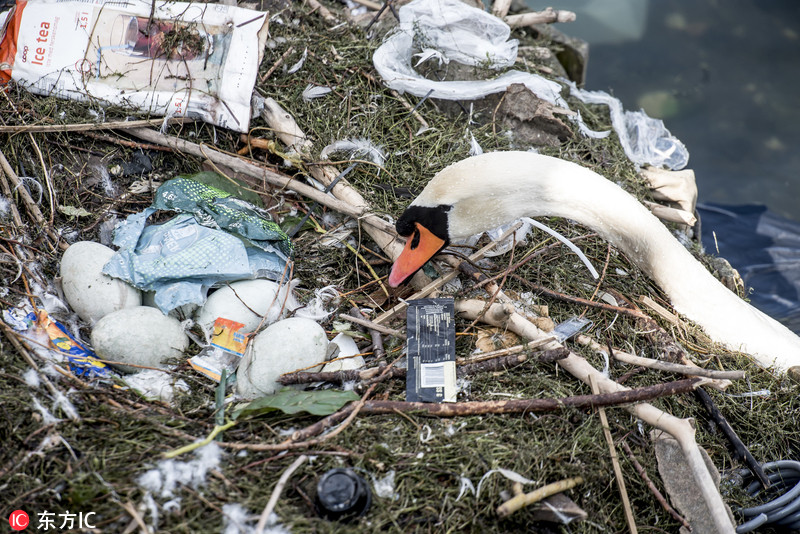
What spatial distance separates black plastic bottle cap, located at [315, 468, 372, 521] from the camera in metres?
1.51

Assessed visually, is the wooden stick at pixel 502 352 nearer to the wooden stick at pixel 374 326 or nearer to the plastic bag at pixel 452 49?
the wooden stick at pixel 374 326

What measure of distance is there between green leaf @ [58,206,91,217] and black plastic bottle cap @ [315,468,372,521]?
1581mm

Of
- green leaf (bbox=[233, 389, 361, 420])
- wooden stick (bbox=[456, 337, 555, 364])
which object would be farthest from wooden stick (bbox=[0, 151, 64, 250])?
wooden stick (bbox=[456, 337, 555, 364])

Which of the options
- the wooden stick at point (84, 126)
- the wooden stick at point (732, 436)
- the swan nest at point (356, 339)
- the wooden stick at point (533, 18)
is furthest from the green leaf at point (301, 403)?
the wooden stick at point (533, 18)

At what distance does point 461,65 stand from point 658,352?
6.04 feet

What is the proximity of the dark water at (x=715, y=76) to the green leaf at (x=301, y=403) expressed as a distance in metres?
4.06

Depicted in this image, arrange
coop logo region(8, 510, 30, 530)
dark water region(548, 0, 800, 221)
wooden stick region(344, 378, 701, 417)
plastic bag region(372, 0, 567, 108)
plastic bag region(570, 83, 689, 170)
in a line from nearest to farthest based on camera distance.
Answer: coop logo region(8, 510, 30, 530) → wooden stick region(344, 378, 701, 417) → plastic bag region(372, 0, 567, 108) → plastic bag region(570, 83, 689, 170) → dark water region(548, 0, 800, 221)

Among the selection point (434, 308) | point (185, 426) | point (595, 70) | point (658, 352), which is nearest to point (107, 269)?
point (185, 426)

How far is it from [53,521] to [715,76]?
5.71m

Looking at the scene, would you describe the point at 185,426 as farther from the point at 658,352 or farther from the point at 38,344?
the point at 658,352

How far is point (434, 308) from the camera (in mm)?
2168

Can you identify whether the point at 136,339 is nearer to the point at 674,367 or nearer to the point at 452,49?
the point at 674,367

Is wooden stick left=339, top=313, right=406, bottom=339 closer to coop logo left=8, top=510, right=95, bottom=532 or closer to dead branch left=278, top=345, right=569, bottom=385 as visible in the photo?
dead branch left=278, top=345, right=569, bottom=385

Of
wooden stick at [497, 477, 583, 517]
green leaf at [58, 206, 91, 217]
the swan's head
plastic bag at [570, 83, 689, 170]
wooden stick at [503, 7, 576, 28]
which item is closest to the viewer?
wooden stick at [497, 477, 583, 517]
